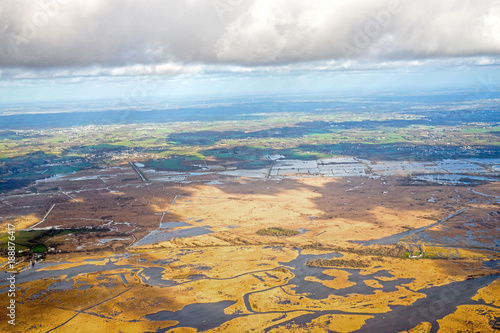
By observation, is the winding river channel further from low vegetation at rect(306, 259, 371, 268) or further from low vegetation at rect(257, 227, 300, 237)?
low vegetation at rect(257, 227, 300, 237)

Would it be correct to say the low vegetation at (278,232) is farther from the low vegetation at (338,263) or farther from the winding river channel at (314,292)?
the low vegetation at (338,263)

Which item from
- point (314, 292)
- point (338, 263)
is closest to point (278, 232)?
point (338, 263)

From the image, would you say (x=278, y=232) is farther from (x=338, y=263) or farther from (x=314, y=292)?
(x=314, y=292)

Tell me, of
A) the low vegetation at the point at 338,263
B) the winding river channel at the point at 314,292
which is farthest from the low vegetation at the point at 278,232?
the low vegetation at the point at 338,263

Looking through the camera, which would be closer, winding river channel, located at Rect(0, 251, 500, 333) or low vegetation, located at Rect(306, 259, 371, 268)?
Answer: winding river channel, located at Rect(0, 251, 500, 333)

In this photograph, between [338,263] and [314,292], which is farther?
[338,263]

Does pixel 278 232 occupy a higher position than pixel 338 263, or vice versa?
pixel 278 232

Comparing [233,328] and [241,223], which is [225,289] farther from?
[241,223]

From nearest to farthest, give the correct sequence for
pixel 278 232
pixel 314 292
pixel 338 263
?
pixel 314 292 < pixel 338 263 < pixel 278 232

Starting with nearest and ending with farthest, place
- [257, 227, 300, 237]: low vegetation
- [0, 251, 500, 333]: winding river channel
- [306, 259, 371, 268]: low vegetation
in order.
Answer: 1. [0, 251, 500, 333]: winding river channel
2. [306, 259, 371, 268]: low vegetation
3. [257, 227, 300, 237]: low vegetation

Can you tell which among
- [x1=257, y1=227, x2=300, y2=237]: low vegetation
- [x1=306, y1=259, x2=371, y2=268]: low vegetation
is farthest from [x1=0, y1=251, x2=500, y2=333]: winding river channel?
[x1=257, y1=227, x2=300, y2=237]: low vegetation

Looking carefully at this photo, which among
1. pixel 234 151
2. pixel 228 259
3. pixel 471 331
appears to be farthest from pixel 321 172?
pixel 471 331
